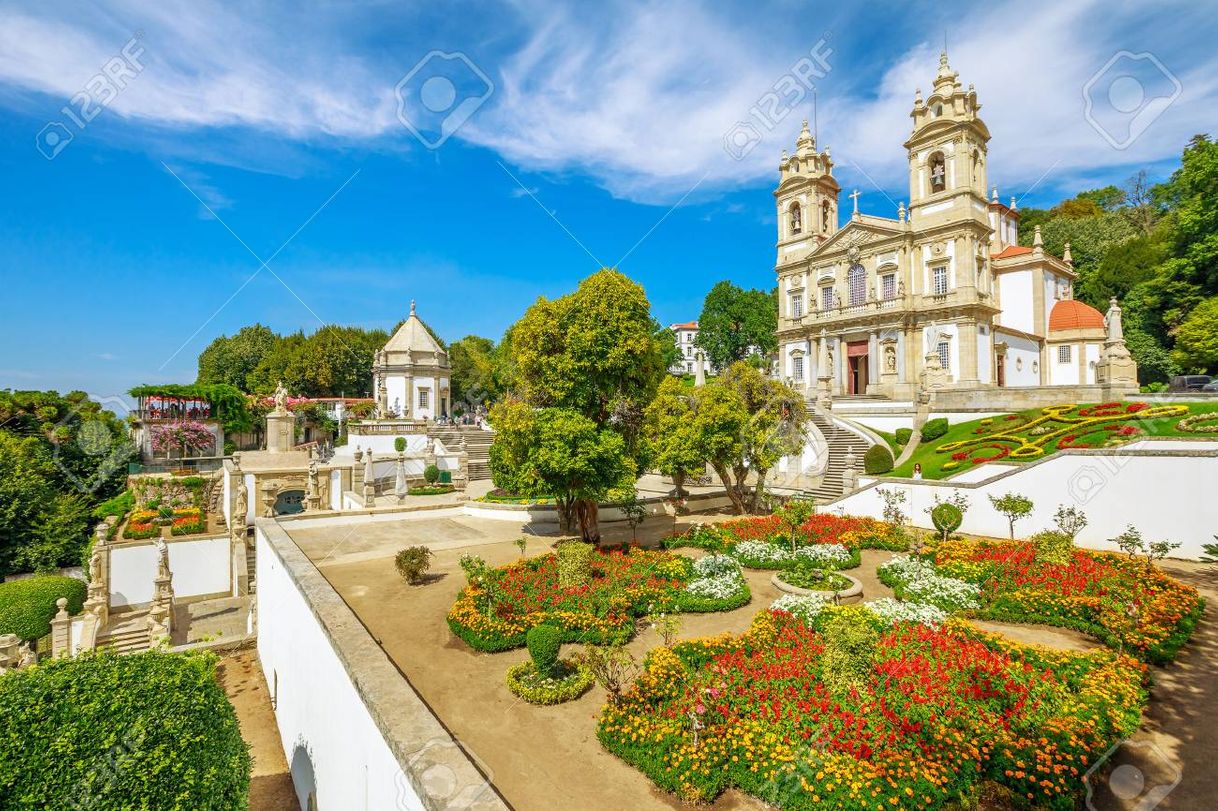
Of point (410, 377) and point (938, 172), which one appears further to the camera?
point (410, 377)

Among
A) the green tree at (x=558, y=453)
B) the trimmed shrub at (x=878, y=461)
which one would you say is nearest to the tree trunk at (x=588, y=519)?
the green tree at (x=558, y=453)

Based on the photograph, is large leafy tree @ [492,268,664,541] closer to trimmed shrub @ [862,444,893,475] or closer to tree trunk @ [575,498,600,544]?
tree trunk @ [575,498,600,544]

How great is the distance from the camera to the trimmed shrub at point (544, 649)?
7.61 m

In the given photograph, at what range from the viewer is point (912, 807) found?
5.21 m

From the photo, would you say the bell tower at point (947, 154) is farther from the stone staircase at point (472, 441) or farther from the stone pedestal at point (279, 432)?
the stone pedestal at point (279, 432)

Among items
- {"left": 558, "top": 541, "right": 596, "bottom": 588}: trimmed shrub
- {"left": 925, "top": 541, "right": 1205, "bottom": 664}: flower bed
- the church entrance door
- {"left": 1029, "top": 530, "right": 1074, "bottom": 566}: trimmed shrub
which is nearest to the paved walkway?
{"left": 925, "top": 541, "right": 1205, "bottom": 664}: flower bed

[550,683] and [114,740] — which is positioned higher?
[114,740]

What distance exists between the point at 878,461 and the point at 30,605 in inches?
1312

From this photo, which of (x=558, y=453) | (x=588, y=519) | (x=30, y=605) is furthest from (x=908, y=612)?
(x=30, y=605)

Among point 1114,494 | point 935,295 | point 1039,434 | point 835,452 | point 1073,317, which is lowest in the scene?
point 1114,494

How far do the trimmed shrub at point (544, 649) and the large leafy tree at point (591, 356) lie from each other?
20.9 ft

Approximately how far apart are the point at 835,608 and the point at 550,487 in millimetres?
7024

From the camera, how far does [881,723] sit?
20.7 feet

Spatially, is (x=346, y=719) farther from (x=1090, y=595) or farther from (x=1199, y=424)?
(x=1199, y=424)
